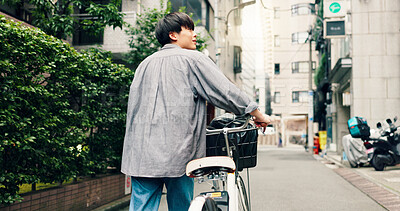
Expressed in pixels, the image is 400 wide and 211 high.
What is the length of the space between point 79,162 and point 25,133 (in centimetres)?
136

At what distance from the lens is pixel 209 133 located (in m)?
2.16

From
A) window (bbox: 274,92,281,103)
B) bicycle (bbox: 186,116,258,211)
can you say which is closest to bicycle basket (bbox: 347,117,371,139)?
bicycle (bbox: 186,116,258,211)

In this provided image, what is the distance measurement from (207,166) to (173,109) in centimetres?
35

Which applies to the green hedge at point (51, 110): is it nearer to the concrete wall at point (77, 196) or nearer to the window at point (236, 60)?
the concrete wall at point (77, 196)

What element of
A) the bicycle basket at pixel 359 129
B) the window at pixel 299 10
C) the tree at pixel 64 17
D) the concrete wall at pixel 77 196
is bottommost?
the concrete wall at pixel 77 196

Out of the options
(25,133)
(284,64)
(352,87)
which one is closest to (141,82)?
(25,133)

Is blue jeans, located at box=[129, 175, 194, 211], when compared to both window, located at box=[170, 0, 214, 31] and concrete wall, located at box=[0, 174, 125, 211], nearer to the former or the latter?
concrete wall, located at box=[0, 174, 125, 211]

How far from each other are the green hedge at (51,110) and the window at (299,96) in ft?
114

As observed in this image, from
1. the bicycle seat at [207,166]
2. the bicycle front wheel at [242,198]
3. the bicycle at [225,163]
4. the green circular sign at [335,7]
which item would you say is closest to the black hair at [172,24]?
the bicycle at [225,163]

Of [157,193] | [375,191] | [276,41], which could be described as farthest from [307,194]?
[276,41]

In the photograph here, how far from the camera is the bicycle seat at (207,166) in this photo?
182 cm

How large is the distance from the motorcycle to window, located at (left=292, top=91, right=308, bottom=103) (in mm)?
28782

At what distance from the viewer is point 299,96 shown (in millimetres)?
38406

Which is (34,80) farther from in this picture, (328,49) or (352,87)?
(328,49)
